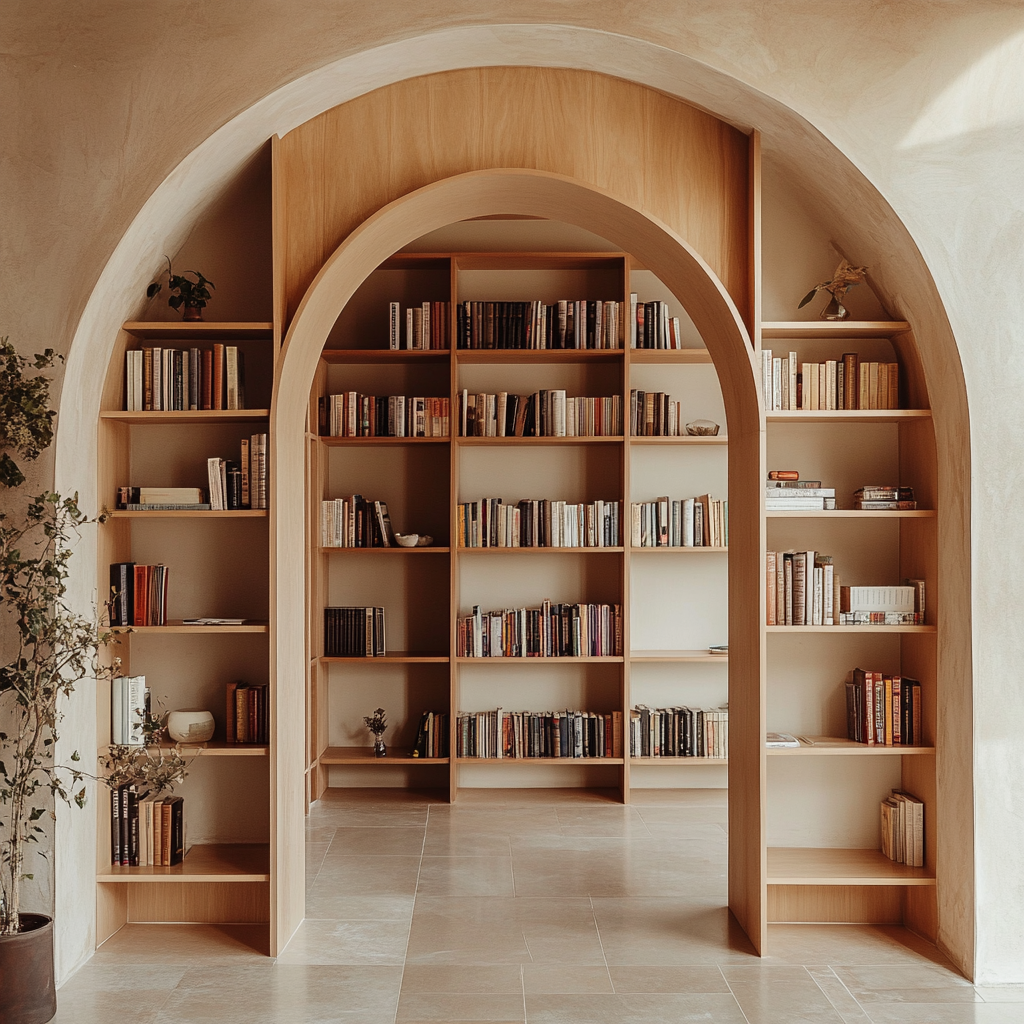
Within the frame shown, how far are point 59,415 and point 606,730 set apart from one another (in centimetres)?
366

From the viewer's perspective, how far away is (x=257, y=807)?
4.02m

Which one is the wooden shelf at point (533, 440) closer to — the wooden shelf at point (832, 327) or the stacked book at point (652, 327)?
the stacked book at point (652, 327)

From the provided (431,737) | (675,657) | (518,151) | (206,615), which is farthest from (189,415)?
(675,657)

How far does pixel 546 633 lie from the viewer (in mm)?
5902

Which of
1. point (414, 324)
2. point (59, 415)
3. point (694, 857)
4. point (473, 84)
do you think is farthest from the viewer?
point (414, 324)

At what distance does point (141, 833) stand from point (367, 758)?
2187 millimetres

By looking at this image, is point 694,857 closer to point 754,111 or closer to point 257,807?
point 257,807

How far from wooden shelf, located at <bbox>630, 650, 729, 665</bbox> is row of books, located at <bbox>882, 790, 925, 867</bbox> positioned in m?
1.90

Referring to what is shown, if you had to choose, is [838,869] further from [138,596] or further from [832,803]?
[138,596]

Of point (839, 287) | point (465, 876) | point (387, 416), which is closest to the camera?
point (839, 287)

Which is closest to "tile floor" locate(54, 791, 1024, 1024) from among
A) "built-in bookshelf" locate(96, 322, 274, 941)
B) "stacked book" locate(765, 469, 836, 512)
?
"built-in bookshelf" locate(96, 322, 274, 941)

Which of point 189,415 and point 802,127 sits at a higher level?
point 802,127

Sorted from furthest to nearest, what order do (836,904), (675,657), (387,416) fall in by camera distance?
(387,416), (675,657), (836,904)

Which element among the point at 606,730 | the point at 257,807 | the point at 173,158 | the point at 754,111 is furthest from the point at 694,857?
the point at 173,158
